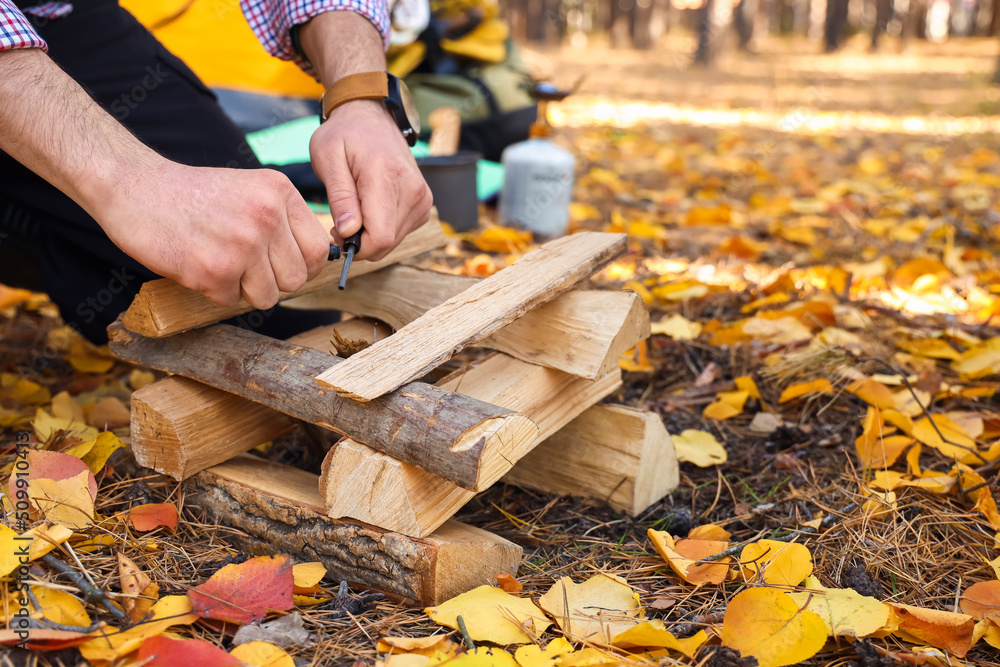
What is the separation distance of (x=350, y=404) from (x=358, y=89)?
0.74m

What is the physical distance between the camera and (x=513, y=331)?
1387 millimetres

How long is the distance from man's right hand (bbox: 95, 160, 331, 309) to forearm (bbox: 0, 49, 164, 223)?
32mm

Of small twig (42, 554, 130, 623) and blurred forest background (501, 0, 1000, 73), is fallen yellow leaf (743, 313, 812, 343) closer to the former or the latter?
small twig (42, 554, 130, 623)

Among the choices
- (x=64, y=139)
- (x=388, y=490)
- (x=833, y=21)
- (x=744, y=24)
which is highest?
(x=833, y=21)

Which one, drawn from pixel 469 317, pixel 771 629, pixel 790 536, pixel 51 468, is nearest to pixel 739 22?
pixel 790 536

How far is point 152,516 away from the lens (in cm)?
126

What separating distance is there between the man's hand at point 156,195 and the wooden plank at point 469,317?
0.21m

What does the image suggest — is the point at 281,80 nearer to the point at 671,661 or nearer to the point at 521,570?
the point at 521,570

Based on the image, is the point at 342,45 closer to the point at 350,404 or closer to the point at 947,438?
the point at 350,404

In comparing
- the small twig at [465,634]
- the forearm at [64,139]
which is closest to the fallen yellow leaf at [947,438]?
the small twig at [465,634]

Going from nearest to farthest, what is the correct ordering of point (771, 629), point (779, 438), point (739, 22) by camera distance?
1. point (771, 629)
2. point (779, 438)
3. point (739, 22)

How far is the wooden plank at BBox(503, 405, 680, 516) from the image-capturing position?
4.71 feet

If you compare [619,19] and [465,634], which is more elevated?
[619,19]

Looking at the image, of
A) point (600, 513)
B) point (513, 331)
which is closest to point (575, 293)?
point (513, 331)
